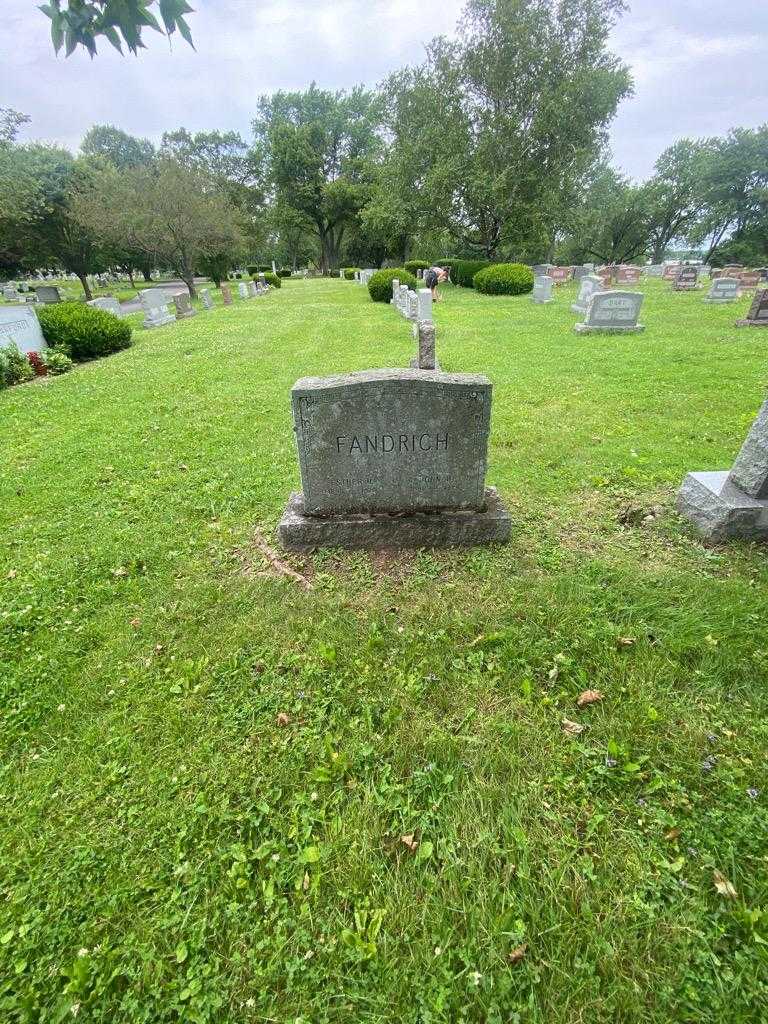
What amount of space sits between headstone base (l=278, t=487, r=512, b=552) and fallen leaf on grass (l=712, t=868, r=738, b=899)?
226cm

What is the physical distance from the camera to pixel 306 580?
3.39 m

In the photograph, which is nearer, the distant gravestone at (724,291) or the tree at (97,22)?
the tree at (97,22)

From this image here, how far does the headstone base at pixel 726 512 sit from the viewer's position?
3430 millimetres

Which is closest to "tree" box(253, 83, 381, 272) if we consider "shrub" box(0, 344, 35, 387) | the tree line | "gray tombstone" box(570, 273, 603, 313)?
the tree line

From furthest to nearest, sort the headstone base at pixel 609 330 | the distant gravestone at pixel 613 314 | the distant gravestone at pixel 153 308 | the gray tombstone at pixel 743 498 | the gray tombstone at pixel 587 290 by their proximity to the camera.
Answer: the distant gravestone at pixel 153 308 < the gray tombstone at pixel 587 290 < the headstone base at pixel 609 330 < the distant gravestone at pixel 613 314 < the gray tombstone at pixel 743 498

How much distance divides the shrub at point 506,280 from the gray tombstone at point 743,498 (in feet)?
67.7

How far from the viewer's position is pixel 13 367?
→ 9.27m

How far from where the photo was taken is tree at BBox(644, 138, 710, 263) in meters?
45.4


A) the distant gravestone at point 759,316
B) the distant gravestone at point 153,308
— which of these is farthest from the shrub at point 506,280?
the distant gravestone at point 153,308

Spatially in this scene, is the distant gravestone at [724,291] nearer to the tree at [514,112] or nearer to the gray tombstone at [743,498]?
the tree at [514,112]

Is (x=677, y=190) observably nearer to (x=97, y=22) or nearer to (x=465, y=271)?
(x=465, y=271)

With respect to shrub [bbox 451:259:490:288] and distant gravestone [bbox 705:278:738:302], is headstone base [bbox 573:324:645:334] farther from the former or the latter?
shrub [bbox 451:259:490:288]

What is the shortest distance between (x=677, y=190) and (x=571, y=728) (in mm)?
63009

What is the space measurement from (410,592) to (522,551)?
3.33 feet
